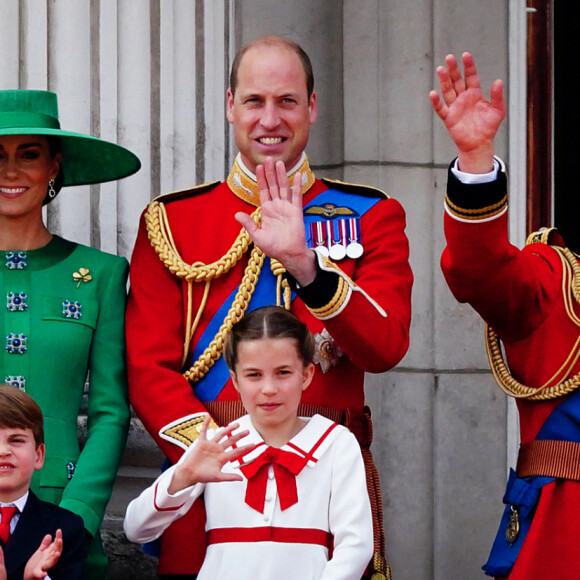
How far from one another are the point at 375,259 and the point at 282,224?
0.37 m

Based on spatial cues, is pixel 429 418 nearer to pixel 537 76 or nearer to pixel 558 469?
pixel 537 76

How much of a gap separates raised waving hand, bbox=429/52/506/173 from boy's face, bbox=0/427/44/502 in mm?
1250

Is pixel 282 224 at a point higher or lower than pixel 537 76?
lower

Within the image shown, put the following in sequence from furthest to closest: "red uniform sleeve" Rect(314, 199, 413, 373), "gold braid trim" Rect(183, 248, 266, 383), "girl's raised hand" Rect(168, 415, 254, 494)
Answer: "gold braid trim" Rect(183, 248, 266, 383), "red uniform sleeve" Rect(314, 199, 413, 373), "girl's raised hand" Rect(168, 415, 254, 494)

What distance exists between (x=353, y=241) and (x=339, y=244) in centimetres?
4

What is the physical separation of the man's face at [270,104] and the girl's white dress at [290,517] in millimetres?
829

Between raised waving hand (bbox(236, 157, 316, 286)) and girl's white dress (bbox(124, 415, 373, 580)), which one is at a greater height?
raised waving hand (bbox(236, 157, 316, 286))

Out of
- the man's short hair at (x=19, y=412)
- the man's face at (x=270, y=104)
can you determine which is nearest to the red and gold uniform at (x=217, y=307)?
the man's face at (x=270, y=104)

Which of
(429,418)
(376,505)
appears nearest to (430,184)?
(429,418)

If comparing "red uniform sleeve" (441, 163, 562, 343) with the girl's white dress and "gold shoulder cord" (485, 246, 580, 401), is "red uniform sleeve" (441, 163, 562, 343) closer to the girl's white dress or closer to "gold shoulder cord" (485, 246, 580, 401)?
"gold shoulder cord" (485, 246, 580, 401)

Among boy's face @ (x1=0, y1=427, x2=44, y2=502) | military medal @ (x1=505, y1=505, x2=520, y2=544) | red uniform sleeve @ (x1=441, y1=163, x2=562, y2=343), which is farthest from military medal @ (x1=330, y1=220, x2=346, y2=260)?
boy's face @ (x1=0, y1=427, x2=44, y2=502)

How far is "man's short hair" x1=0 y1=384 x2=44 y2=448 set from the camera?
3621 mm

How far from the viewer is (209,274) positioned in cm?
405

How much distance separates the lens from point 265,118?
4074 mm
